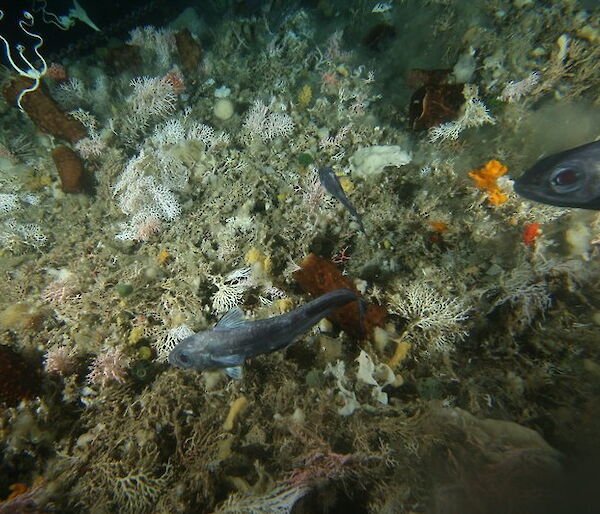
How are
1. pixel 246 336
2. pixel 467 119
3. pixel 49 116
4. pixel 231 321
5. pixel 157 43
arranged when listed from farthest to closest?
pixel 157 43 < pixel 49 116 < pixel 467 119 < pixel 231 321 < pixel 246 336

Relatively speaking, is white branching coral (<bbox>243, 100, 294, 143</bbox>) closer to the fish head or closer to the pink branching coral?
the pink branching coral

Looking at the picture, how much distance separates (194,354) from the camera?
308 cm

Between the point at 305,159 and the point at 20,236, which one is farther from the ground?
the point at 305,159

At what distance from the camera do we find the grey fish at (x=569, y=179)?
3373 mm

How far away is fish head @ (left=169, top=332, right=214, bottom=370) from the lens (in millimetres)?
3051

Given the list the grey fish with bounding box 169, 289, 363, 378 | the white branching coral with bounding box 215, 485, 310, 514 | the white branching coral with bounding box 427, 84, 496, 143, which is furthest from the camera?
the white branching coral with bounding box 427, 84, 496, 143

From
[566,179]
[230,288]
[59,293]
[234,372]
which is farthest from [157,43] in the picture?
[566,179]

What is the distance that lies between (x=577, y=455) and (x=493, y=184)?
10.4 feet

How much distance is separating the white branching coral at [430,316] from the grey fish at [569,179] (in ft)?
4.97

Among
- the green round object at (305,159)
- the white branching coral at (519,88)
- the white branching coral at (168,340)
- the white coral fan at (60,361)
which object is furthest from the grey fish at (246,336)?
the white branching coral at (519,88)

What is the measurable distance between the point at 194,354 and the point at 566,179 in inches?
169

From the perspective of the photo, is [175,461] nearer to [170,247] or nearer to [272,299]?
[272,299]

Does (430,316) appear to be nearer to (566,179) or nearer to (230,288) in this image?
(566,179)

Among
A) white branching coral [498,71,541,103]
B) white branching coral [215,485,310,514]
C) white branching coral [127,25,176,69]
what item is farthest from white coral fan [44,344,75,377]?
white branching coral [498,71,541,103]
